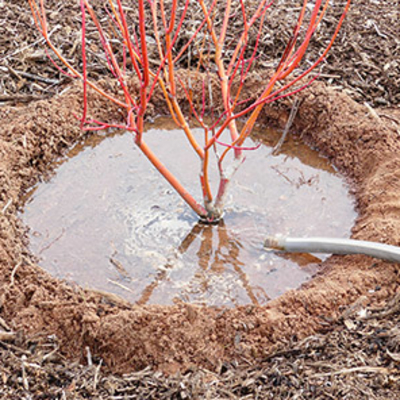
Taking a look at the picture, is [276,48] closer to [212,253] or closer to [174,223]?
[174,223]

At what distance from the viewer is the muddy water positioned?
9.36ft

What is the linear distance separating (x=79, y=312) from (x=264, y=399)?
0.92m

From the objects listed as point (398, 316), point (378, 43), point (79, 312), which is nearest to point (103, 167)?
point (79, 312)

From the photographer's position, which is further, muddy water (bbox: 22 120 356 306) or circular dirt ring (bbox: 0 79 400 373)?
muddy water (bbox: 22 120 356 306)

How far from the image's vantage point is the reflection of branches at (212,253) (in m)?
2.83

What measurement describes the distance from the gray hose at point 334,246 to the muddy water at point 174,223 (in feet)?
0.37

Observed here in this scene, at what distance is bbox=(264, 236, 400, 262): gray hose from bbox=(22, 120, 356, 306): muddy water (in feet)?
0.37

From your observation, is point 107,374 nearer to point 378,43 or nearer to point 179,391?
point 179,391

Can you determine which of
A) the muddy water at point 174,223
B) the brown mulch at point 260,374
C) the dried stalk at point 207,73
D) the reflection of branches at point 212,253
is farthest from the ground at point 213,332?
the dried stalk at point 207,73

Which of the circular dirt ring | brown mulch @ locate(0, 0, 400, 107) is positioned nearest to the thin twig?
brown mulch @ locate(0, 0, 400, 107)

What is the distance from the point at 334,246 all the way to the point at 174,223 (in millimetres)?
933

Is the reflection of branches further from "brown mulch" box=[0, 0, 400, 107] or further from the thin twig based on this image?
"brown mulch" box=[0, 0, 400, 107]

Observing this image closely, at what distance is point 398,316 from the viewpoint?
2416mm

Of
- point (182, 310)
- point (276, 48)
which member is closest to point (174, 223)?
point (182, 310)
